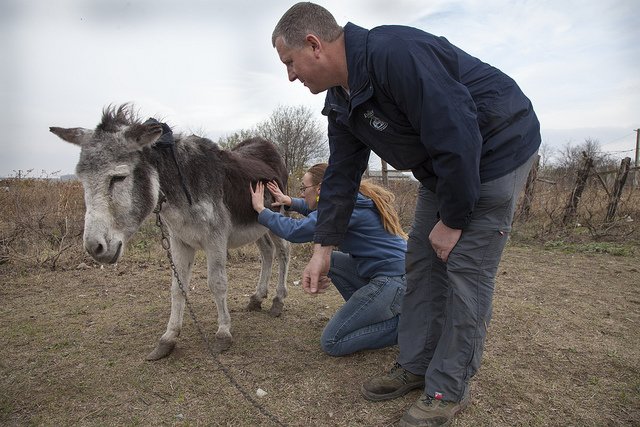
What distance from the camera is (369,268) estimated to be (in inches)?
140

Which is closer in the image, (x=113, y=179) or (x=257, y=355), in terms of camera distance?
(x=113, y=179)

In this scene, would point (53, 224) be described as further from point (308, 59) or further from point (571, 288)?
point (571, 288)

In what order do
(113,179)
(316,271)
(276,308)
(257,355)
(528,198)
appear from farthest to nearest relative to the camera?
1. (528,198)
2. (276,308)
3. (257,355)
4. (113,179)
5. (316,271)

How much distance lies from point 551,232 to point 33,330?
9.64m

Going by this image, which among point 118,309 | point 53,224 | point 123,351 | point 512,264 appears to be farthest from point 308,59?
point 53,224

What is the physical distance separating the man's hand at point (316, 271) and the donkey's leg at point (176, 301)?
138 centimetres

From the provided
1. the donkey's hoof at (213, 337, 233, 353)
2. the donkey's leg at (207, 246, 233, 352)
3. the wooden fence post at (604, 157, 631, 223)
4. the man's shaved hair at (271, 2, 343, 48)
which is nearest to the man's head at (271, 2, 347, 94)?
the man's shaved hair at (271, 2, 343, 48)

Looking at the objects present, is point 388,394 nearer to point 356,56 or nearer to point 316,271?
point 316,271

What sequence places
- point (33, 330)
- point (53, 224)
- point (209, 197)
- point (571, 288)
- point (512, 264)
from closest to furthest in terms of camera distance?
point (209, 197)
point (33, 330)
point (571, 288)
point (512, 264)
point (53, 224)

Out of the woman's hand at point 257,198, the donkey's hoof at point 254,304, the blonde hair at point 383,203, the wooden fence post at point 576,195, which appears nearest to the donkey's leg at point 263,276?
the donkey's hoof at point 254,304

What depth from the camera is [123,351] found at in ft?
12.3

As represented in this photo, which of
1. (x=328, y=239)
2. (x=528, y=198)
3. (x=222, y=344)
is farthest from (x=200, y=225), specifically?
(x=528, y=198)

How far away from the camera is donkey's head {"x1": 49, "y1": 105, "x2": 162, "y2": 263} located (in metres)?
2.75

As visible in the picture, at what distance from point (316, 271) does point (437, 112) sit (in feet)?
4.30
